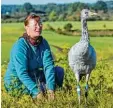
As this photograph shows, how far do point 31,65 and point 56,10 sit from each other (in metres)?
1.94

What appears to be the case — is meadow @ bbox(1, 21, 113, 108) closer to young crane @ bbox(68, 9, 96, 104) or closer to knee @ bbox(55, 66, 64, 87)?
knee @ bbox(55, 66, 64, 87)

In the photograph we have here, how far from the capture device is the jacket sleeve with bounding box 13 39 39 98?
5066mm

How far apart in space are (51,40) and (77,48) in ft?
8.64

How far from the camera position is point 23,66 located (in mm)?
5062

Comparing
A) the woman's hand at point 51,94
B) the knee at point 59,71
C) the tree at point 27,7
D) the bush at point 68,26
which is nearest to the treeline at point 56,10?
the tree at point 27,7

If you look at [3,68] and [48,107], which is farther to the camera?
[3,68]

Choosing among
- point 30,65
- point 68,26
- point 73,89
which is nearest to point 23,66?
point 30,65

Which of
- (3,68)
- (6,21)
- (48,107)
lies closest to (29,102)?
(48,107)

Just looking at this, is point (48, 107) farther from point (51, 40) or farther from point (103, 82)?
point (51, 40)

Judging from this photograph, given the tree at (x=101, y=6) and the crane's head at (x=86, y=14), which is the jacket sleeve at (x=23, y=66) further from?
the tree at (x=101, y=6)

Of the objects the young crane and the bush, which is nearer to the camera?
the young crane

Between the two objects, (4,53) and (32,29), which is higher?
(32,29)

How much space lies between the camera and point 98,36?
7469mm

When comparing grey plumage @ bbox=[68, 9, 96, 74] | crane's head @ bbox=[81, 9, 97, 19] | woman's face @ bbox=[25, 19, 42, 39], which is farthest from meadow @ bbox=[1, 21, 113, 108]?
crane's head @ bbox=[81, 9, 97, 19]
